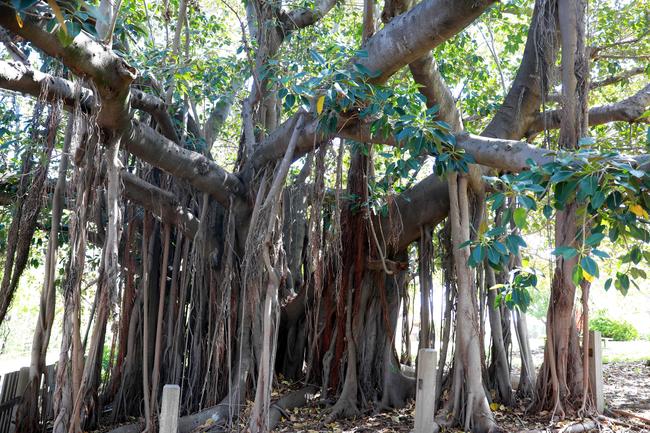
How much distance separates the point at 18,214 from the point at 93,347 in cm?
140

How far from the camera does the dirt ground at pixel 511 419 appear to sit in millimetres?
3902

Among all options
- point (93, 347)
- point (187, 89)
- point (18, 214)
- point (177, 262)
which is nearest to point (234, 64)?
point (187, 89)

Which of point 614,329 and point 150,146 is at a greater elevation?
point 150,146

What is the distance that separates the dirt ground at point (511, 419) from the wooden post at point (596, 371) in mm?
126

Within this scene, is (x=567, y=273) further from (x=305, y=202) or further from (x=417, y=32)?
(x=305, y=202)

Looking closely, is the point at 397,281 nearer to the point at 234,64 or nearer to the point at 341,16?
the point at 234,64

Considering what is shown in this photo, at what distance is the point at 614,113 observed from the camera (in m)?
4.81

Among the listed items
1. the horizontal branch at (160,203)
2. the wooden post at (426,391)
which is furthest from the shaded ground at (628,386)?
the horizontal branch at (160,203)

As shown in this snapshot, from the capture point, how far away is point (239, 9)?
7.86 meters

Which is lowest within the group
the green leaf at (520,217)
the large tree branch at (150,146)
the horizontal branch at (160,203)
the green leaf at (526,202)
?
the green leaf at (520,217)

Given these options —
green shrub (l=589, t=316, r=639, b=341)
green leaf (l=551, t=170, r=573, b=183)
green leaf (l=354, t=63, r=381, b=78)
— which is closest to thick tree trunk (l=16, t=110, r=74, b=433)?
green leaf (l=354, t=63, r=381, b=78)

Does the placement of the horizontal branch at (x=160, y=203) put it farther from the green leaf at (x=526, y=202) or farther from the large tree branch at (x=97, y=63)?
the green leaf at (x=526, y=202)

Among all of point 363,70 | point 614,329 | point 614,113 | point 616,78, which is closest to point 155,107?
point 363,70

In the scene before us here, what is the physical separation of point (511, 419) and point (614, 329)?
10.2m
